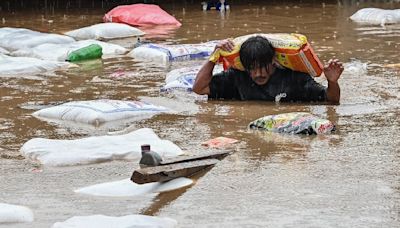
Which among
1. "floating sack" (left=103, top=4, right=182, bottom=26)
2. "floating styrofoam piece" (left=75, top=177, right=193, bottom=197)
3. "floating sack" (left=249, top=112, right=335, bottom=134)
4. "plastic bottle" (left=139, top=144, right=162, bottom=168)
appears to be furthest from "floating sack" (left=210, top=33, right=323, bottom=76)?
"floating sack" (left=103, top=4, right=182, bottom=26)

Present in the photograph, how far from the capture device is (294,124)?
5.26 meters

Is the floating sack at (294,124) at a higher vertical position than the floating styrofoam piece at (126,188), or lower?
higher

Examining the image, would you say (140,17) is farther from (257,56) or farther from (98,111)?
(98,111)

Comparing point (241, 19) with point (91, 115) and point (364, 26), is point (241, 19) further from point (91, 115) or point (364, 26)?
point (91, 115)

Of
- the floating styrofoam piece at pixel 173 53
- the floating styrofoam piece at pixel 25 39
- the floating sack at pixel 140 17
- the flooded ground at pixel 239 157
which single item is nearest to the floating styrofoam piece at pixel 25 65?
the flooded ground at pixel 239 157

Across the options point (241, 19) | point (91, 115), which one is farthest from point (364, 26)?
point (91, 115)

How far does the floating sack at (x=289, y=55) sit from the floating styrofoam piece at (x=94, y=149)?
135 centimetres

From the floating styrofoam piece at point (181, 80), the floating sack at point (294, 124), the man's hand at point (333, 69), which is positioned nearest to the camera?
the floating sack at point (294, 124)

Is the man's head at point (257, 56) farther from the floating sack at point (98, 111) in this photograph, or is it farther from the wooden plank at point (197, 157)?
the wooden plank at point (197, 157)

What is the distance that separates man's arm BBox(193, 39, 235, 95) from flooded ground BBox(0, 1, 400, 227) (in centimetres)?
12

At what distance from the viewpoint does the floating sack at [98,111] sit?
5656 millimetres

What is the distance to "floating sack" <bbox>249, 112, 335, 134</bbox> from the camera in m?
5.21

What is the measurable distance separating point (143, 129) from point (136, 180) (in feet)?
3.78

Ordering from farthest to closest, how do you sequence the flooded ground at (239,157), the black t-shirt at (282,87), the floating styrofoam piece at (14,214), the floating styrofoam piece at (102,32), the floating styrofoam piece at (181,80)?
the floating styrofoam piece at (102,32) → the floating styrofoam piece at (181,80) → the black t-shirt at (282,87) → the flooded ground at (239,157) → the floating styrofoam piece at (14,214)
